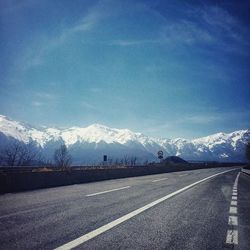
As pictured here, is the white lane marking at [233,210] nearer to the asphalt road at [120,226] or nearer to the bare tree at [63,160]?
the asphalt road at [120,226]

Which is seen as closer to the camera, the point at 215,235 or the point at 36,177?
the point at 215,235

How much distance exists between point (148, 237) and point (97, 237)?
2.93ft

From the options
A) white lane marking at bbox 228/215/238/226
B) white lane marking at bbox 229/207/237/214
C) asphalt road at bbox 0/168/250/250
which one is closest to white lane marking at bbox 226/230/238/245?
asphalt road at bbox 0/168/250/250

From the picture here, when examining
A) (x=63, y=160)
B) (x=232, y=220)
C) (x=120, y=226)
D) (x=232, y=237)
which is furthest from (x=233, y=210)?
(x=63, y=160)

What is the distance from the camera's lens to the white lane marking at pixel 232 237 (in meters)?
4.71

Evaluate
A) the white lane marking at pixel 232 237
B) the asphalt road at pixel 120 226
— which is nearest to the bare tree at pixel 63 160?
the asphalt road at pixel 120 226

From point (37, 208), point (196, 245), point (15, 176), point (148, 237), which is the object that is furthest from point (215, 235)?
point (15, 176)

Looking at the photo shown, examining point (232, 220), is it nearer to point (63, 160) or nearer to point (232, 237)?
point (232, 237)

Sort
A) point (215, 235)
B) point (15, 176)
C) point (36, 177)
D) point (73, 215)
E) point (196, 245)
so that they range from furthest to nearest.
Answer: point (36, 177), point (15, 176), point (73, 215), point (215, 235), point (196, 245)

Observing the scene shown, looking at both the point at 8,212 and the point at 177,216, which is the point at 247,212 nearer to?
the point at 177,216

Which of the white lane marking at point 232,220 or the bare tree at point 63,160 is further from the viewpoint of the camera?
the bare tree at point 63,160

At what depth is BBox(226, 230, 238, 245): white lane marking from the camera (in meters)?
4.71

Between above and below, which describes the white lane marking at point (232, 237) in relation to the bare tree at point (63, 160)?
below

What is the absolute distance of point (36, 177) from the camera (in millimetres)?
13969
